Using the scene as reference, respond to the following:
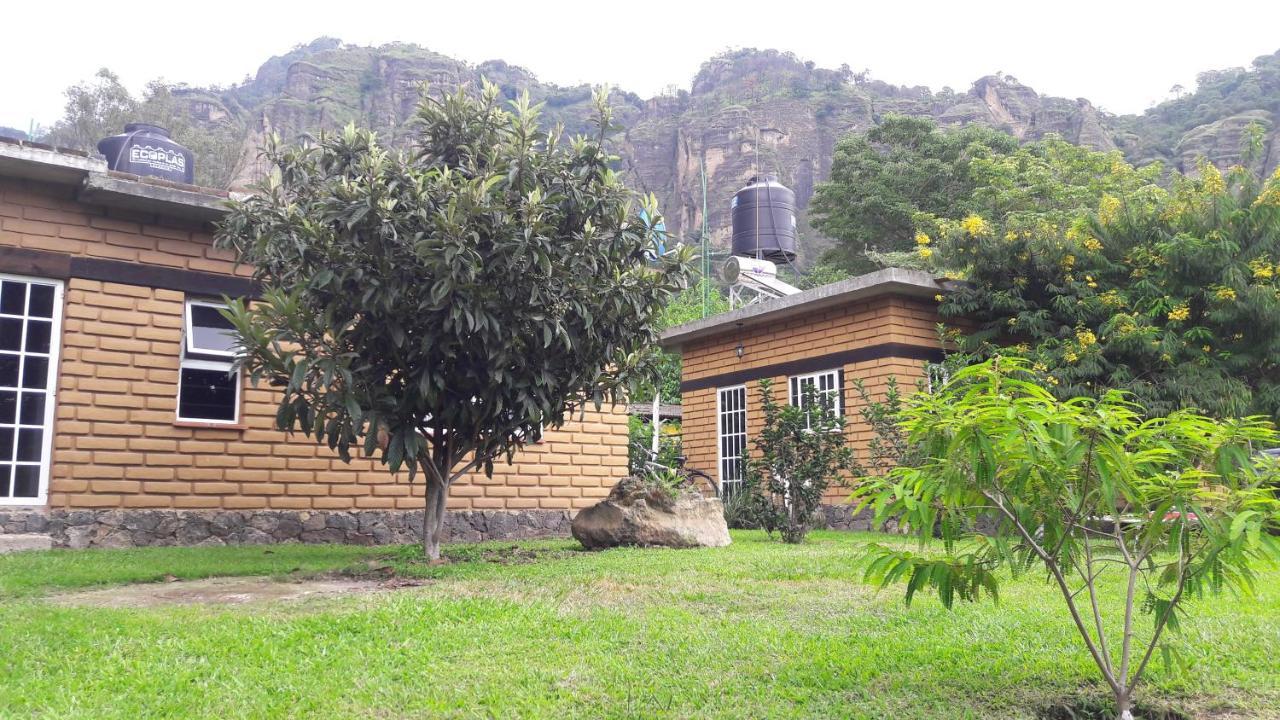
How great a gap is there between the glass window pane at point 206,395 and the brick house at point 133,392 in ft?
0.05

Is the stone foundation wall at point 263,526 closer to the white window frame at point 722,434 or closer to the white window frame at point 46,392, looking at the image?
the white window frame at point 46,392

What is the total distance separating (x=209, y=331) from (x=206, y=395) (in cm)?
72

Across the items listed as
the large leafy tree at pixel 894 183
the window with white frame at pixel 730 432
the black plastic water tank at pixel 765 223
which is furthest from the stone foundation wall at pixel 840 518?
the large leafy tree at pixel 894 183

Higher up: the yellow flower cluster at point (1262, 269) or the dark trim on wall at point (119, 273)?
the yellow flower cluster at point (1262, 269)

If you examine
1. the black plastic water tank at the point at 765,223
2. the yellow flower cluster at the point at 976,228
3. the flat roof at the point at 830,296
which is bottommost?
the flat roof at the point at 830,296

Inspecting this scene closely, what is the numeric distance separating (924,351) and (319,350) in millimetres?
9392

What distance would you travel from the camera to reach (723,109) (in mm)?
75750

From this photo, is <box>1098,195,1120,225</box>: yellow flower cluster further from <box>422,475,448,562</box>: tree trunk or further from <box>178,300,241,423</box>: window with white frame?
<box>178,300,241,423</box>: window with white frame

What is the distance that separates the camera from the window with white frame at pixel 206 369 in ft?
35.0

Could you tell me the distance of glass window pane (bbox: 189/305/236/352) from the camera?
10.8m

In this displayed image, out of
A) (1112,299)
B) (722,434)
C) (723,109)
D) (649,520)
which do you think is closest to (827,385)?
(722,434)

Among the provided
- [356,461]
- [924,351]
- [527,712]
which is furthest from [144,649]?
[924,351]

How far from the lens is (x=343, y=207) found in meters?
7.70

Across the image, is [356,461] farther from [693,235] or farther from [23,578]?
[693,235]
